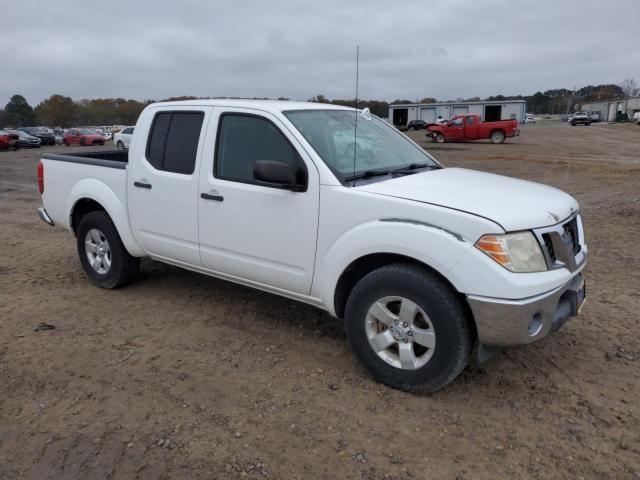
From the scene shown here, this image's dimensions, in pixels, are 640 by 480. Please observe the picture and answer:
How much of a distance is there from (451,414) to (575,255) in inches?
52.7

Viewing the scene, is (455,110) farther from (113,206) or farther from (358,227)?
(358,227)

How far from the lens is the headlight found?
119 inches

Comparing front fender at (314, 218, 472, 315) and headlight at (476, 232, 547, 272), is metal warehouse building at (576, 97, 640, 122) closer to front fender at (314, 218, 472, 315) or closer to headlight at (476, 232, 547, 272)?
headlight at (476, 232, 547, 272)

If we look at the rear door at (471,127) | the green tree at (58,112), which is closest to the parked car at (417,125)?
the rear door at (471,127)

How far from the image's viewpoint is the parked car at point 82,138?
3675 cm

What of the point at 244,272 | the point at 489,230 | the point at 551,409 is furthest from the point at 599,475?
the point at 244,272

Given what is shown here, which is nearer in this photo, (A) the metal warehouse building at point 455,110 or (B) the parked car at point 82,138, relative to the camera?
(B) the parked car at point 82,138

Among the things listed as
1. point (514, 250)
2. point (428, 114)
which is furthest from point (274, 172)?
point (428, 114)

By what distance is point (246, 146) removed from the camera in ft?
13.7

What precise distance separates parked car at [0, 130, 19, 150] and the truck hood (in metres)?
33.5

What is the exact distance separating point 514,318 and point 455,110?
221 ft

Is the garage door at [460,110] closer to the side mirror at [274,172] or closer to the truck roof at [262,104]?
the truck roof at [262,104]

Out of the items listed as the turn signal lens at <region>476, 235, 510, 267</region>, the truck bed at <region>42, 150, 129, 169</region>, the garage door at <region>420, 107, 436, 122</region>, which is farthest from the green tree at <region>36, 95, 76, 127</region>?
the turn signal lens at <region>476, 235, 510, 267</region>

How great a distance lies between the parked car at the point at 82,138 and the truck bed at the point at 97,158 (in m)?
33.4
